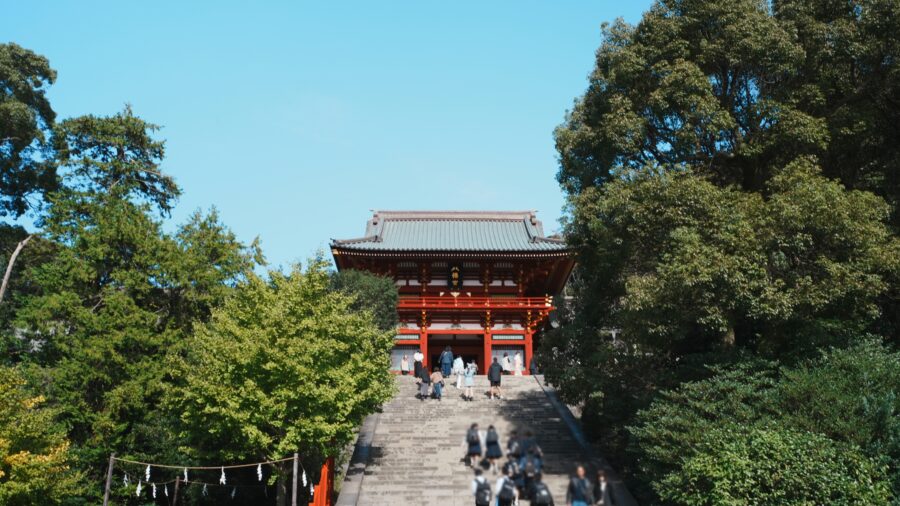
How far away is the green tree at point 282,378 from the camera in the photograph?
14062mm

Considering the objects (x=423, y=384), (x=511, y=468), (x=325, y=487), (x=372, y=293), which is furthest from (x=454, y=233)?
(x=511, y=468)

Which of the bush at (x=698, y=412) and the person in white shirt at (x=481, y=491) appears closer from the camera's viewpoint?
the person in white shirt at (x=481, y=491)

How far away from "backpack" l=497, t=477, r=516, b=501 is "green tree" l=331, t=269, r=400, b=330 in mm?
12535

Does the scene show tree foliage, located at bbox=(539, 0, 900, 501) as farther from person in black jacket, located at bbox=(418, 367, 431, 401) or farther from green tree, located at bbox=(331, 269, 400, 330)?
green tree, located at bbox=(331, 269, 400, 330)

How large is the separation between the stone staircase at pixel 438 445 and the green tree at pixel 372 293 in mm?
2488

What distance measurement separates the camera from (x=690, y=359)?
14.7m

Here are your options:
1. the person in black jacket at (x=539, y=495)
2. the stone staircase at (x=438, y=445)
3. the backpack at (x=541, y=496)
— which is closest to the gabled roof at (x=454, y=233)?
the stone staircase at (x=438, y=445)

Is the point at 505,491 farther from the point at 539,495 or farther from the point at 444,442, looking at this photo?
the point at 444,442

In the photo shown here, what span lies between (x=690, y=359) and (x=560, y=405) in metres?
7.36

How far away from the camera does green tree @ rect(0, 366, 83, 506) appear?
44.9 ft

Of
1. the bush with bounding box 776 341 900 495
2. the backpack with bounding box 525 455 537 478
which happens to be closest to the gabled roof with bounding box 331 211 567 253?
the bush with bounding box 776 341 900 495

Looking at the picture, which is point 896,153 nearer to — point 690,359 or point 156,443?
point 690,359

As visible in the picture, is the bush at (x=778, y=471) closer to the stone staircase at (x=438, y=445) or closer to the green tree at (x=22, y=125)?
the stone staircase at (x=438, y=445)

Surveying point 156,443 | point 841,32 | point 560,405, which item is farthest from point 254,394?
point 841,32
